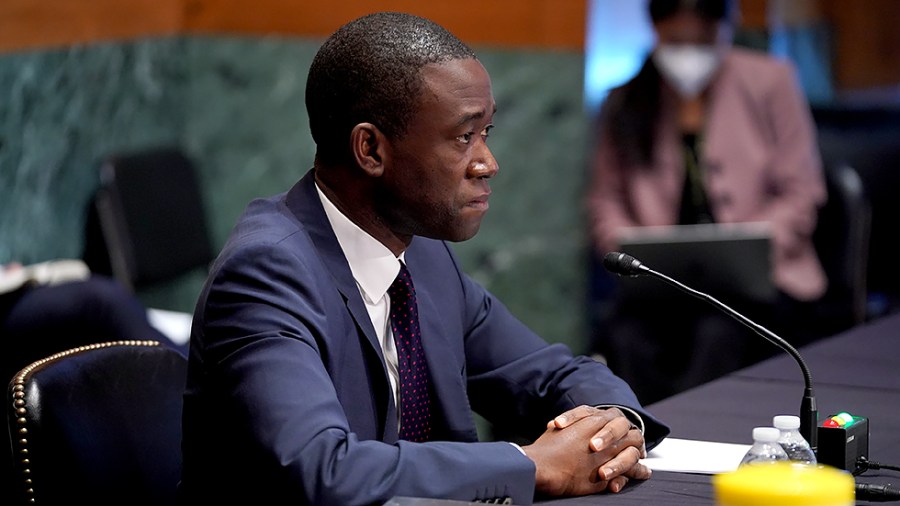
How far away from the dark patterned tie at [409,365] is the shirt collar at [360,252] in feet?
0.15

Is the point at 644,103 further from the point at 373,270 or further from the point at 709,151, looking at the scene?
the point at 373,270

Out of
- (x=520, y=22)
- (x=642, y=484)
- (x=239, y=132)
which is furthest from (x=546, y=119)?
(x=642, y=484)

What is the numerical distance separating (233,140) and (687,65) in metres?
1.55

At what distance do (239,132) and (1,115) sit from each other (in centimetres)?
101

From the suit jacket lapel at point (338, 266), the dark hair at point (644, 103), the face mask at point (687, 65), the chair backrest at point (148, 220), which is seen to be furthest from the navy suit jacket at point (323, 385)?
the face mask at point (687, 65)

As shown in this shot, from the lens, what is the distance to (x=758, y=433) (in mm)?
1714

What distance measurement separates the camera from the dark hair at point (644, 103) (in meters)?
4.36

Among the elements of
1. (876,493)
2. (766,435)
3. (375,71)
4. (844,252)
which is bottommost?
(844,252)

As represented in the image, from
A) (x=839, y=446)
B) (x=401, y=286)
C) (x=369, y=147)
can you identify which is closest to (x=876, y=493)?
(x=839, y=446)

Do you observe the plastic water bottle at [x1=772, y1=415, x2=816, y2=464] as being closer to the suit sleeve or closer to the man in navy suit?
the man in navy suit

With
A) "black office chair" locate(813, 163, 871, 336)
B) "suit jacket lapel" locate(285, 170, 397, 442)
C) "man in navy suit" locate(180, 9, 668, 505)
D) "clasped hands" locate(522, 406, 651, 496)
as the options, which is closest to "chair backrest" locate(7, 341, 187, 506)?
"man in navy suit" locate(180, 9, 668, 505)

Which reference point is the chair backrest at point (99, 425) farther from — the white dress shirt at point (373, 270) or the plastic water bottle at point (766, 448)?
the plastic water bottle at point (766, 448)

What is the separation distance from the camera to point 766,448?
1.73 m

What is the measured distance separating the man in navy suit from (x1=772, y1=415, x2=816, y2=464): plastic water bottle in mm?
210
